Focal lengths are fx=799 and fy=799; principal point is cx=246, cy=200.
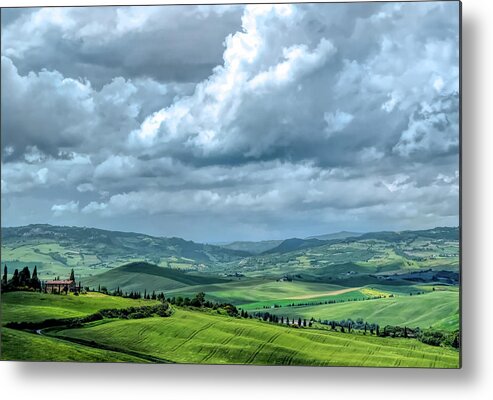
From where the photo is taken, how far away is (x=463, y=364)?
4391 mm

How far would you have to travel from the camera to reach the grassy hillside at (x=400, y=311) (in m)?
4.41

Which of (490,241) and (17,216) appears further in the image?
(17,216)

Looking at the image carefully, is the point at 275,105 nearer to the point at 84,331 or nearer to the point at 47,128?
the point at 47,128

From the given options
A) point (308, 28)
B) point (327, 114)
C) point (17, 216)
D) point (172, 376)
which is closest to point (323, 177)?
point (327, 114)

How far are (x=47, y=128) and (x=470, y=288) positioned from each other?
102 inches

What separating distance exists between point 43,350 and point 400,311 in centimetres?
207

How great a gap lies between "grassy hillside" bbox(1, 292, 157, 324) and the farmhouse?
45 millimetres

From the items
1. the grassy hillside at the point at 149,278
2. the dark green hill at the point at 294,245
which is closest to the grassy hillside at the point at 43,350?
the grassy hillside at the point at 149,278

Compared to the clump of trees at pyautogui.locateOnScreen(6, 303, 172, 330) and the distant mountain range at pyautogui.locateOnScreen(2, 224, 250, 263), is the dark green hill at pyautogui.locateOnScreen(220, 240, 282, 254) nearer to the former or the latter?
A: the distant mountain range at pyautogui.locateOnScreen(2, 224, 250, 263)

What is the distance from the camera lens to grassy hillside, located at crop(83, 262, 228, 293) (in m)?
4.70

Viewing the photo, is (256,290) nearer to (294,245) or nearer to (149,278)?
(294,245)

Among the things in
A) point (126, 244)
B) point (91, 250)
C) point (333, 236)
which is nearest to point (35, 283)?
point (91, 250)

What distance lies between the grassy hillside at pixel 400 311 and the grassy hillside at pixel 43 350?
0.99 meters

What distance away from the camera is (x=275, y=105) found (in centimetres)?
462
